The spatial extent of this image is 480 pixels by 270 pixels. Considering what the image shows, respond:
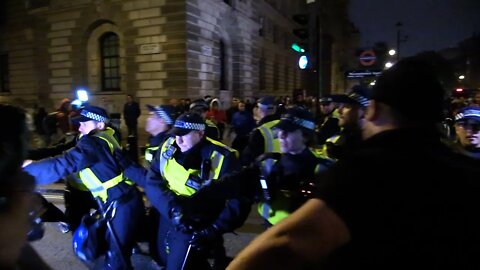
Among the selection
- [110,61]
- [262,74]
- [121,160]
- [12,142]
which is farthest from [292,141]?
[262,74]

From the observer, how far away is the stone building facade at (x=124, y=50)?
63.2 ft

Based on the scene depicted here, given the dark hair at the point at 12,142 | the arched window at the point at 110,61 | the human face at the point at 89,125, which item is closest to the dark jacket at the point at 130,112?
the arched window at the point at 110,61

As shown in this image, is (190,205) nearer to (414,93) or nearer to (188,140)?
(188,140)

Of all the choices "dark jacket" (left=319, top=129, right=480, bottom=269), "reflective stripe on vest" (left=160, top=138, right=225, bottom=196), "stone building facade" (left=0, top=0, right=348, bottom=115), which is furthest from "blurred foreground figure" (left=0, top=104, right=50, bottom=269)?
"stone building facade" (left=0, top=0, right=348, bottom=115)

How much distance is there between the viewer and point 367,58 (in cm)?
1202

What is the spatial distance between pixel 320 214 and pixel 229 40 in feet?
81.0

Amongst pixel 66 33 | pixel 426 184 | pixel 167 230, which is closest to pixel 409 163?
pixel 426 184

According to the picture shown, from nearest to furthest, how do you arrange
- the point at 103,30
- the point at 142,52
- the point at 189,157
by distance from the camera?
the point at 189,157
the point at 142,52
the point at 103,30

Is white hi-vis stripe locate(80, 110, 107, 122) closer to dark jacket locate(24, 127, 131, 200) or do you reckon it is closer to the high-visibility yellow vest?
dark jacket locate(24, 127, 131, 200)

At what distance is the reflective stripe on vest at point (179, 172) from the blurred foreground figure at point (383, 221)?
7.69 ft

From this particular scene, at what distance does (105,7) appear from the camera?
20.5 m

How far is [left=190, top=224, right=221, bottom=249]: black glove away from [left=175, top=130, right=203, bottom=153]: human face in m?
0.68

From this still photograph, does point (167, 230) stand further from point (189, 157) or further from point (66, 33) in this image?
point (66, 33)

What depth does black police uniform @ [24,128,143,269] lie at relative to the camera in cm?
371
